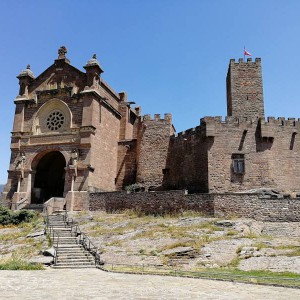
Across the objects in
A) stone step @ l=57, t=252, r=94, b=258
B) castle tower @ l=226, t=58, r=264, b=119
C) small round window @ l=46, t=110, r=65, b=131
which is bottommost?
stone step @ l=57, t=252, r=94, b=258

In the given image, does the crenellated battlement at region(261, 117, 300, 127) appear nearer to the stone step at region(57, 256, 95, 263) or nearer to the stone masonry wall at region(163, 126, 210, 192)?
the stone masonry wall at region(163, 126, 210, 192)

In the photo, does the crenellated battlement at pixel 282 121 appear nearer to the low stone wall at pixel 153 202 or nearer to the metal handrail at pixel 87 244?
the low stone wall at pixel 153 202

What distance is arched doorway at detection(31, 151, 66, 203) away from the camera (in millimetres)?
33562

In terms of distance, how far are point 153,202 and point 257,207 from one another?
7215 mm

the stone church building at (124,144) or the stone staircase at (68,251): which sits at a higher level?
the stone church building at (124,144)

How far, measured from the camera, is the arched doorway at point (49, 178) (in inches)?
1321

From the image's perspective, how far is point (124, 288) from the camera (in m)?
10.9

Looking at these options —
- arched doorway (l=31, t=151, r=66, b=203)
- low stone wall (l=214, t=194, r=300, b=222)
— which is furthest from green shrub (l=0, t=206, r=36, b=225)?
low stone wall (l=214, t=194, r=300, b=222)

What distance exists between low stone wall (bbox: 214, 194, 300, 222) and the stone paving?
37.0ft

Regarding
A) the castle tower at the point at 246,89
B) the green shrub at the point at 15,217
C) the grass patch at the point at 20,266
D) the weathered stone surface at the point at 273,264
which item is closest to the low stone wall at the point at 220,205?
the green shrub at the point at 15,217

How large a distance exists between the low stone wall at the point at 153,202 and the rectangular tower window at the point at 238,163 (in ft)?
14.7

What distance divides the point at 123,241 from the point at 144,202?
7025 millimetres

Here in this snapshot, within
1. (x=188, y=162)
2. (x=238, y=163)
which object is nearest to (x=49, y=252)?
(x=188, y=162)

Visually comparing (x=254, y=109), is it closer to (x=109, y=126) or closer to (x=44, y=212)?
(x=109, y=126)
